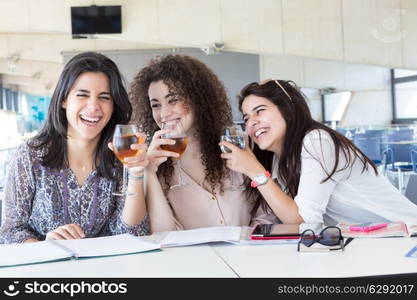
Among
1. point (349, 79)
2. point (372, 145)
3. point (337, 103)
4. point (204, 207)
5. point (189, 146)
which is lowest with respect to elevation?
point (372, 145)

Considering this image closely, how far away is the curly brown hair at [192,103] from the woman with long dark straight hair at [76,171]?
0.78ft

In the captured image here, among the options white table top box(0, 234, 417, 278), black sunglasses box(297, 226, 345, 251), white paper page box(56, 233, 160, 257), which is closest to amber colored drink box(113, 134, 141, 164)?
white paper page box(56, 233, 160, 257)

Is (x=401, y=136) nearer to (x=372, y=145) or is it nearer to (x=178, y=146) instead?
(x=372, y=145)

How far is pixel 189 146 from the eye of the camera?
2.32 meters

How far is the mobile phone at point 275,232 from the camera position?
152 cm

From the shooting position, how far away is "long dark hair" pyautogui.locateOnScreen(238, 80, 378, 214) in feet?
6.80

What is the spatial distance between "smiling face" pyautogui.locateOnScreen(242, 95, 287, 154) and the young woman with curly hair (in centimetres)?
21

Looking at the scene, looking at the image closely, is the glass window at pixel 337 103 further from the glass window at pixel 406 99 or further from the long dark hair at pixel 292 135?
the long dark hair at pixel 292 135

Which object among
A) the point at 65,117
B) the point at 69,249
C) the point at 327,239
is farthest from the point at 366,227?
the point at 65,117

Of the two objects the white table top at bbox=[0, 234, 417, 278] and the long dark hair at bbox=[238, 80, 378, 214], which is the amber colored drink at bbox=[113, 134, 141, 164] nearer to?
the white table top at bbox=[0, 234, 417, 278]

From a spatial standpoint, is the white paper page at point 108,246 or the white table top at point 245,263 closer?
the white table top at point 245,263

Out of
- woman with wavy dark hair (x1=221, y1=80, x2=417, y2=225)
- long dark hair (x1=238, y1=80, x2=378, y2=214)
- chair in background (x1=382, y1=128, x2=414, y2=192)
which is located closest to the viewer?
woman with wavy dark hair (x1=221, y1=80, x2=417, y2=225)

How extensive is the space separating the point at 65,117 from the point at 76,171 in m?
0.23

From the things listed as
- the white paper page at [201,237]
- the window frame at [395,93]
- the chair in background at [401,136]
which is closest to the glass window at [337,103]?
the window frame at [395,93]
